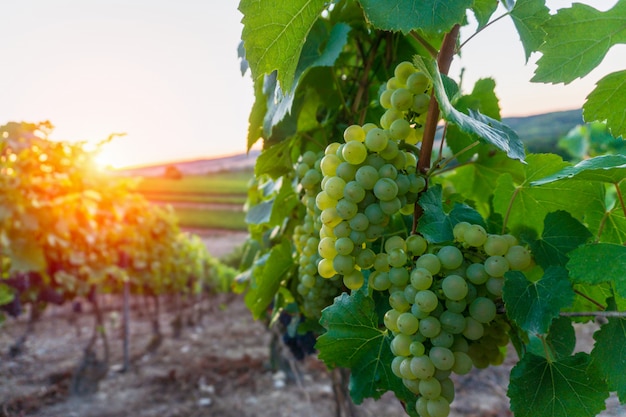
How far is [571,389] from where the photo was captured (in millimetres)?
727

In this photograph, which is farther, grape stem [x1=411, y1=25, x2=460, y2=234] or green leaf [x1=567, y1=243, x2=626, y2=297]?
grape stem [x1=411, y1=25, x2=460, y2=234]

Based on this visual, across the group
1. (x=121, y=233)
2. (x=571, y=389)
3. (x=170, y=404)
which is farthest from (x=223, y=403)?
(x=571, y=389)

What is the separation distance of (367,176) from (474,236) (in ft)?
0.59

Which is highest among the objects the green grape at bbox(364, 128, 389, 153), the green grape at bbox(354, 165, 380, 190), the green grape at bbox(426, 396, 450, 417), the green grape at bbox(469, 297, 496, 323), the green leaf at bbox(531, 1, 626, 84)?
the green leaf at bbox(531, 1, 626, 84)

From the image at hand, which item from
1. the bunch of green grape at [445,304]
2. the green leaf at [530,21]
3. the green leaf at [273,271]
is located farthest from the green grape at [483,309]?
the green leaf at [273,271]

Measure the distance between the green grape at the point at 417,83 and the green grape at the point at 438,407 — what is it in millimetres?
469

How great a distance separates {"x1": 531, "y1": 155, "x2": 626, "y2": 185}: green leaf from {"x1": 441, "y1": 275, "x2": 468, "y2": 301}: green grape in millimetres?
175

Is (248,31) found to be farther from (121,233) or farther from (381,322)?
(121,233)

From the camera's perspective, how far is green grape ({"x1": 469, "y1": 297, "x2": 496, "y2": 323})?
0.72m

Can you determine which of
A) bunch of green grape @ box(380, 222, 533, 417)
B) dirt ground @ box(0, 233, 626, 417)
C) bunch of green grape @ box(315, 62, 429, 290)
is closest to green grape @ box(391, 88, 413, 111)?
bunch of green grape @ box(315, 62, 429, 290)

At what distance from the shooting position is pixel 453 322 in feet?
2.37

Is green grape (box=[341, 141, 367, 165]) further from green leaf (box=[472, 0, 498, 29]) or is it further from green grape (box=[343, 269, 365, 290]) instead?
green leaf (box=[472, 0, 498, 29])

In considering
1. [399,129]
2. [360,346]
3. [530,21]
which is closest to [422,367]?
[360,346]

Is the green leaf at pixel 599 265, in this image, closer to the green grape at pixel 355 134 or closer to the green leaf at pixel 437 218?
Result: the green leaf at pixel 437 218
